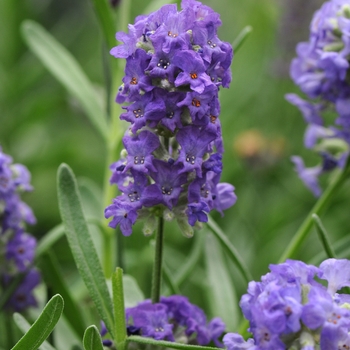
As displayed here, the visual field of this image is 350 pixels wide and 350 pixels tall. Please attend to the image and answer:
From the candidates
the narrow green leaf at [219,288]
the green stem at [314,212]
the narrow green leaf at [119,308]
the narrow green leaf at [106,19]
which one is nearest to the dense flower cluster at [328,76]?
the green stem at [314,212]

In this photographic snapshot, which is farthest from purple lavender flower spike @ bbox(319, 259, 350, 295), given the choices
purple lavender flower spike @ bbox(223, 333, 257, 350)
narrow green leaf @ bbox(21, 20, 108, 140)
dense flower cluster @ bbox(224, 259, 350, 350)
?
narrow green leaf @ bbox(21, 20, 108, 140)

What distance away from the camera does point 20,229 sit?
1.28 m

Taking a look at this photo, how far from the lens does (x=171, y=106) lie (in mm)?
909

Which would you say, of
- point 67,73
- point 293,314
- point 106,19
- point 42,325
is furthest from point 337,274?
point 67,73

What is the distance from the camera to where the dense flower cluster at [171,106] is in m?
0.89

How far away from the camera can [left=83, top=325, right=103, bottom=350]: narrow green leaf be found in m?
0.85

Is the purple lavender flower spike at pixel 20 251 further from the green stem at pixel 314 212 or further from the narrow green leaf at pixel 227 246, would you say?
the green stem at pixel 314 212

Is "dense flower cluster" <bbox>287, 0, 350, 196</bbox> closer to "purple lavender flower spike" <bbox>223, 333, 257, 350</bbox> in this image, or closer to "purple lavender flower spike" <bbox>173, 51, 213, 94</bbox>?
"purple lavender flower spike" <bbox>173, 51, 213, 94</bbox>

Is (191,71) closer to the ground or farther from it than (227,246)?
farther from it

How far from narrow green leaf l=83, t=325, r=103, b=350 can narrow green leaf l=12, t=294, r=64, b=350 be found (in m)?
0.05

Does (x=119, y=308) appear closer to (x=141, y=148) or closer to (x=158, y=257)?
(x=158, y=257)

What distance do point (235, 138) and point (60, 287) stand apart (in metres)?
1.21

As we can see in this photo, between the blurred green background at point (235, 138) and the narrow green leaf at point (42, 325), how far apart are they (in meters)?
0.78

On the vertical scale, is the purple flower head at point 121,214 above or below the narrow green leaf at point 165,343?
above
